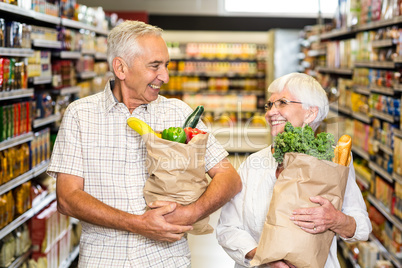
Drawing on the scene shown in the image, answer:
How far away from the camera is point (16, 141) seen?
11.8ft

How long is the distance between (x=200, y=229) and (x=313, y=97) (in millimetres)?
718

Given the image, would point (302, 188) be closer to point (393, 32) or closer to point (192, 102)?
point (393, 32)

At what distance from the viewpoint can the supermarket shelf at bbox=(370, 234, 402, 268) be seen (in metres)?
4.06

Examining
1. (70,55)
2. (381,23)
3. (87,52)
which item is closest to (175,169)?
(381,23)

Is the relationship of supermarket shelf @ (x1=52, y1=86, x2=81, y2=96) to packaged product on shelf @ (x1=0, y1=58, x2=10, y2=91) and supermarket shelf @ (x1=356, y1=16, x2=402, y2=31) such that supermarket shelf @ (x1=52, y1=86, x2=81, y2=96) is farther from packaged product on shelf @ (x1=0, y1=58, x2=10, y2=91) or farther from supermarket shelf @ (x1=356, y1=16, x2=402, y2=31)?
supermarket shelf @ (x1=356, y1=16, x2=402, y2=31)

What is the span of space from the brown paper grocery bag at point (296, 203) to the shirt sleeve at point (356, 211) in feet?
0.98

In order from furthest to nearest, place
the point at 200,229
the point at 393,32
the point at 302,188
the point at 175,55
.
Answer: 1. the point at 175,55
2. the point at 393,32
3. the point at 200,229
4. the point at 302,188

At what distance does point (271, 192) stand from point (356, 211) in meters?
0.35

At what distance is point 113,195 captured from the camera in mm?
2102

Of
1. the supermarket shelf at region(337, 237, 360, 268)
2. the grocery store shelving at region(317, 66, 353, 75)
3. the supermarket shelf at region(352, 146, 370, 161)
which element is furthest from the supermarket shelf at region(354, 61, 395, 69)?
the supermarket shelf at region(337, 237, 360, 268)

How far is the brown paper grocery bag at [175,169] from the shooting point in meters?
1.83

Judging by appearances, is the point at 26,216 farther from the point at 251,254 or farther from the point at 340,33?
the point at 340,33

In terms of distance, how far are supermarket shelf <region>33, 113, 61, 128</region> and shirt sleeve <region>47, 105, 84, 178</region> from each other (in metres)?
2.09

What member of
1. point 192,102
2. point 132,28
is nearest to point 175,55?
point 192,102
